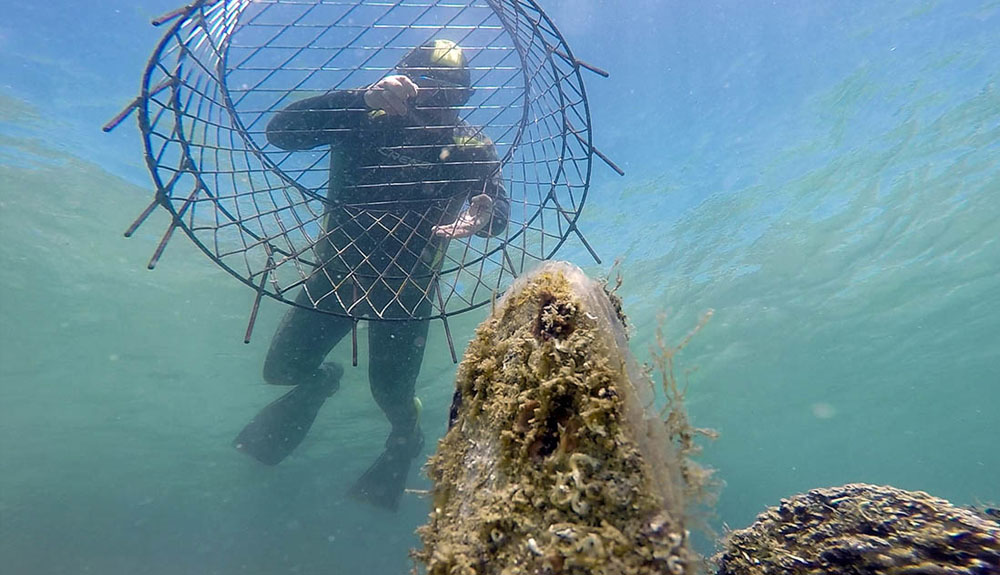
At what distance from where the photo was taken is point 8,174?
1322 centimetres

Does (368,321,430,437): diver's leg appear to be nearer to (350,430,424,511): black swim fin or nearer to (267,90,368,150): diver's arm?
(350,430,424,511): black swim fin

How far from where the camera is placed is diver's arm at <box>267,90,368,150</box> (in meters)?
5.64

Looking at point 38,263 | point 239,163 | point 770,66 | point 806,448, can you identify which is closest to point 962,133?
point 770,66

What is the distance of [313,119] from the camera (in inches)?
228

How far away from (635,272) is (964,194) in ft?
37.1

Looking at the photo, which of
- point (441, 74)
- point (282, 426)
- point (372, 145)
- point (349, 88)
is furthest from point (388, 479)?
point (441, 74)

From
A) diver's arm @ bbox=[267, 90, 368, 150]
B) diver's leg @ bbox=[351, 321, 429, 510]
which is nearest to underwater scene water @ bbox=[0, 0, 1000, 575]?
diver's arm @ bbox=[267, 90, 368, 150]

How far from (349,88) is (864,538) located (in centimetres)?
762

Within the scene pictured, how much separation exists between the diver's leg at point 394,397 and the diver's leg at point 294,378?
28.6 inches

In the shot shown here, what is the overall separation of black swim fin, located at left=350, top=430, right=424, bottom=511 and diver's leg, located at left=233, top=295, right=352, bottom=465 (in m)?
1.58

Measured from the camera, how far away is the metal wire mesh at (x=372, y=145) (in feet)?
12.6

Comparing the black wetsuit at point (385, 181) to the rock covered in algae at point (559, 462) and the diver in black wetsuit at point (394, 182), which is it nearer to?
the diver in black wetsuit at point (394, 182)

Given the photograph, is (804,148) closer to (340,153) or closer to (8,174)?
(340,153)

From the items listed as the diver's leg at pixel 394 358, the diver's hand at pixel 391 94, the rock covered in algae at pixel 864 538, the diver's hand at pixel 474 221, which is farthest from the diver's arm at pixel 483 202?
the rock covered in algae at pixel 864 538
